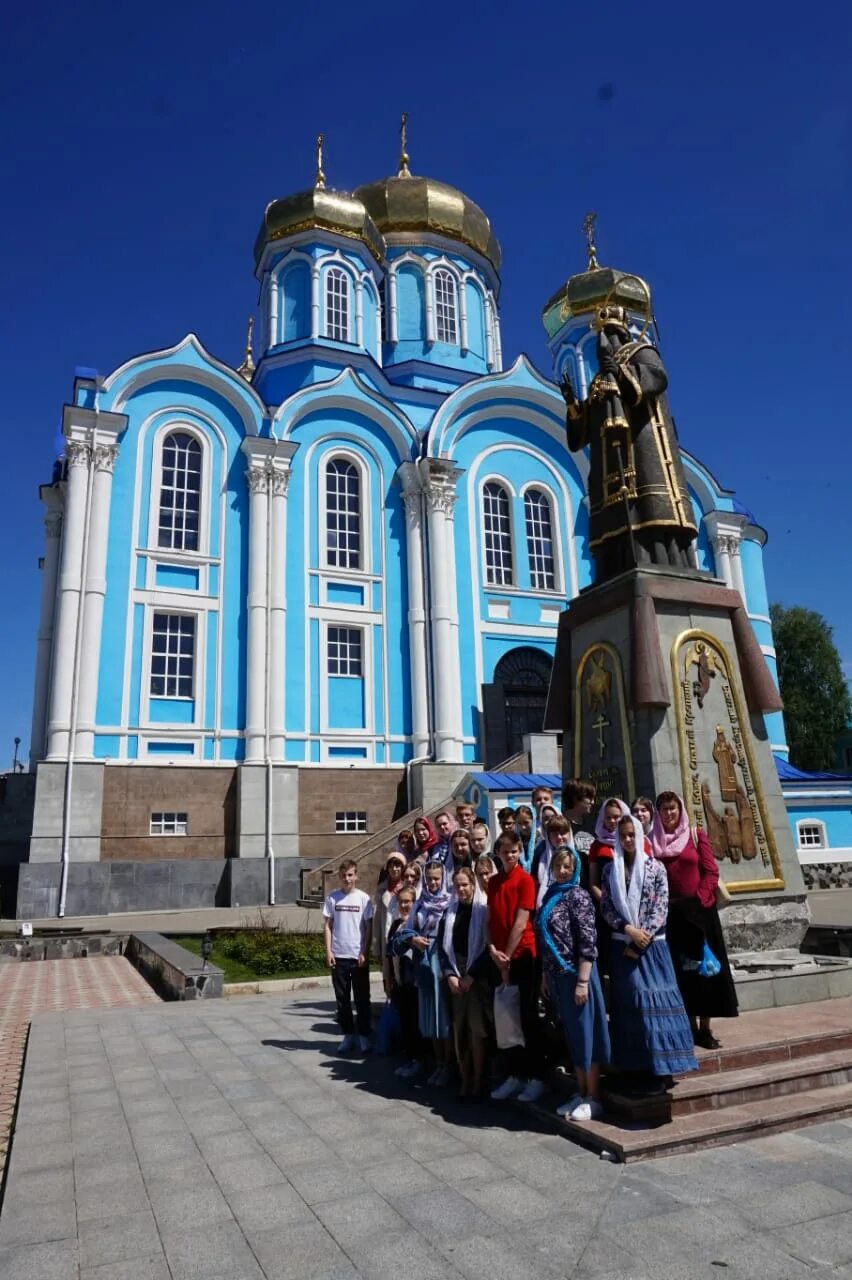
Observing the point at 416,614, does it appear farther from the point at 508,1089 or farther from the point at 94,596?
the point at 508,1089

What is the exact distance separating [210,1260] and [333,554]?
2068cm

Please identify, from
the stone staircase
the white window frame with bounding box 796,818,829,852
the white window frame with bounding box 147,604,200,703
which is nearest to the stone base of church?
the stone staircase

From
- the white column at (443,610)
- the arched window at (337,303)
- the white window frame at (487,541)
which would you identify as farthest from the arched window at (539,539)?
the arched window at (337,303)

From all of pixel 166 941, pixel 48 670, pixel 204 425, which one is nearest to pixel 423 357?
pixel 204 425

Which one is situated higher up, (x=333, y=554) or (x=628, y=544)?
(x=333, y=554)

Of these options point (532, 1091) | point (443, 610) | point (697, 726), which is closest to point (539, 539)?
point (443, 610)

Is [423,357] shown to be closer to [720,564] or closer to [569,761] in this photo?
[720,564]

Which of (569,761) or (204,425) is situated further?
(204,425)

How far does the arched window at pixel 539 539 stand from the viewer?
1008 inches

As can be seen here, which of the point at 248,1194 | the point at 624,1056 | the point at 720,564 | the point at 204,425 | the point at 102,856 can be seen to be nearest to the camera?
the point at 248,1194

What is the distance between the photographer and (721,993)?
532 centimetres

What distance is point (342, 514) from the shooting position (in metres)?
23.8

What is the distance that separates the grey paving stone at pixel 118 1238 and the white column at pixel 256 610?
16.9 m

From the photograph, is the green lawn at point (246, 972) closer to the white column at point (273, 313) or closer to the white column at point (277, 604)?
the white column at point (277, 604)
